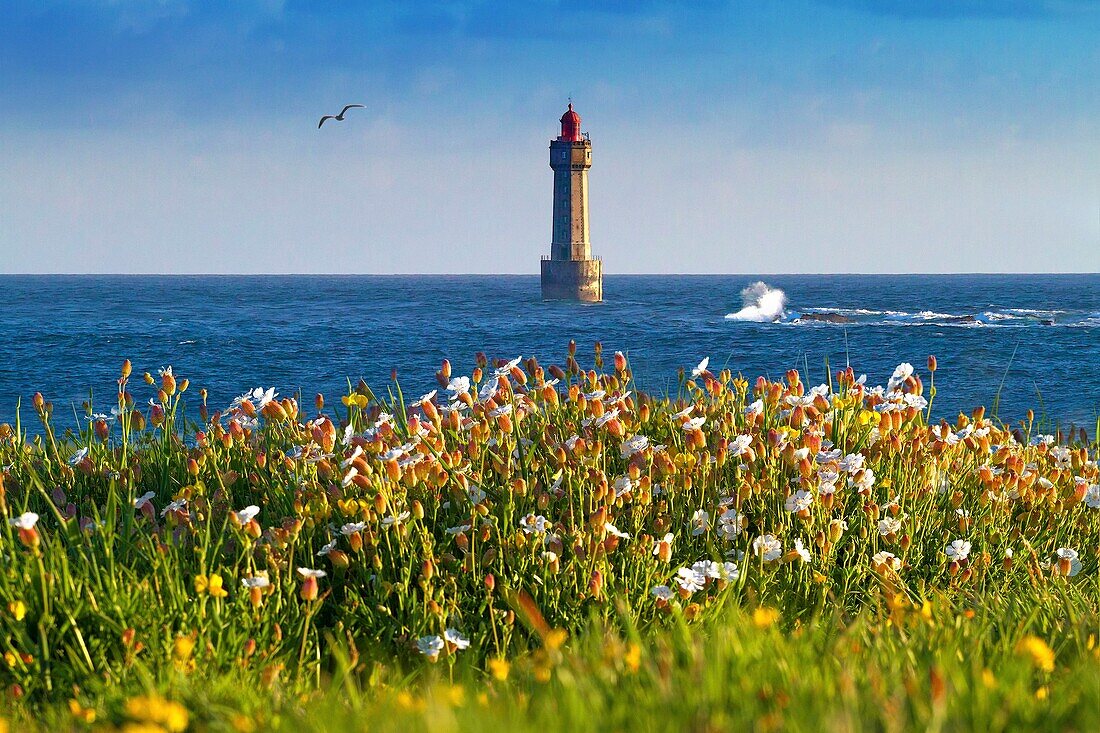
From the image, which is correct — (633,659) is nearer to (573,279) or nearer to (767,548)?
(767,548)

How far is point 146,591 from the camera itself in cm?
288

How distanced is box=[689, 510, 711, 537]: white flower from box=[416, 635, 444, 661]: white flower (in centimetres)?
112

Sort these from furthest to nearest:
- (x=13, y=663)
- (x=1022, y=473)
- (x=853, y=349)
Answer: (x=853, y=349) → (x=1022, y=473) → (x=13, y=663)

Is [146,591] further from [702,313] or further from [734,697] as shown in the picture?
[702,313]

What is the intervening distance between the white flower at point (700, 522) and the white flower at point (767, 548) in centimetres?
25

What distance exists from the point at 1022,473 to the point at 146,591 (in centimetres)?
353

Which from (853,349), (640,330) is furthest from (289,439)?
(640,330)

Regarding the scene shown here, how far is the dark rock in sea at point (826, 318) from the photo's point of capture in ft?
185

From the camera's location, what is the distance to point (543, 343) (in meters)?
47.0

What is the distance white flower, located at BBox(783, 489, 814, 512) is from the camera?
354 cm

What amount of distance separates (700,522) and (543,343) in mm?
43251

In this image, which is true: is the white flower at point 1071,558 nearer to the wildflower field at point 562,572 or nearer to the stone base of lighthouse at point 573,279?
the wildflower field at point 562,572

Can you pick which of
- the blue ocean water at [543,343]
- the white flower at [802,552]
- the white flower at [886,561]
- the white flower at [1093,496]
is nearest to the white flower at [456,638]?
the white flower at [802,552]

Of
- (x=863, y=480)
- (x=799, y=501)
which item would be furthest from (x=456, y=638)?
(x=863, y=480)
